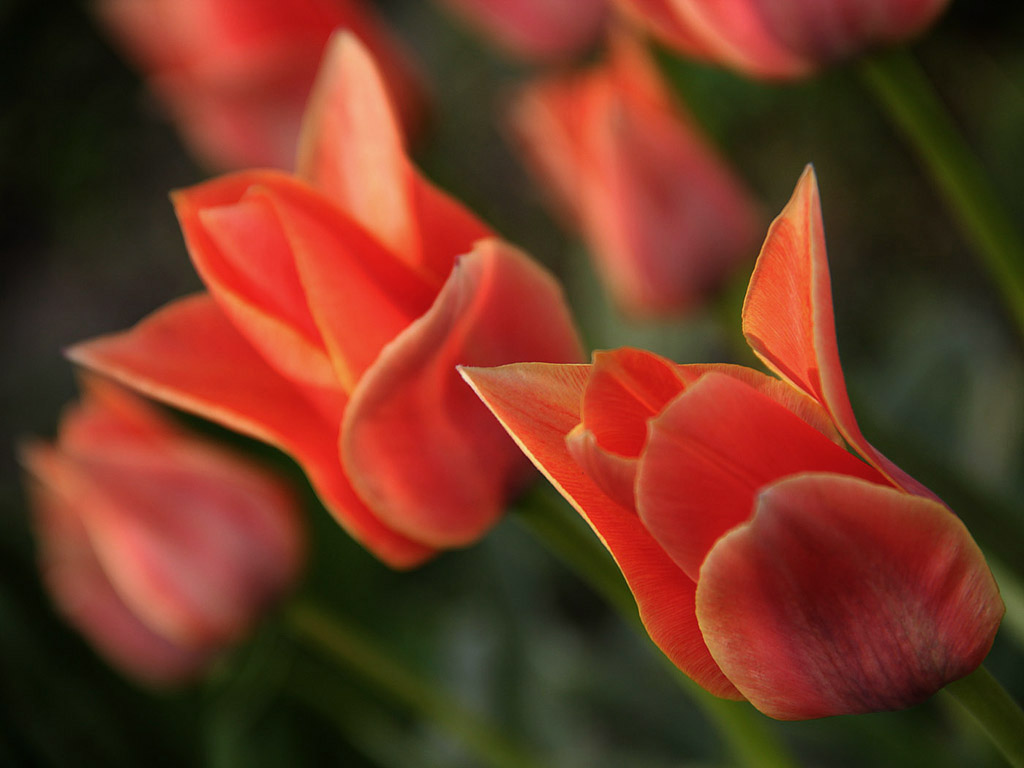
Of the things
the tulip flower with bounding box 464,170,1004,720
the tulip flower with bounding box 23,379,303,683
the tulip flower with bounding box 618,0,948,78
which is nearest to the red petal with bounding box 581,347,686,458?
the tulip flower with bounding box 464,170,1004,720

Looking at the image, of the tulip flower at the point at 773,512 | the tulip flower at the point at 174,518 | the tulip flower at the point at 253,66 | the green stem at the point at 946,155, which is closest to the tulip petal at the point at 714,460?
the tulip flower at the point at 773,512

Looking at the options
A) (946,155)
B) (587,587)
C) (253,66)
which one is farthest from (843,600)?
(587,587)

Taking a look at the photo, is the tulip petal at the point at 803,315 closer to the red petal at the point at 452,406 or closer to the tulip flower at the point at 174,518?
the red petal at the point at 452,406

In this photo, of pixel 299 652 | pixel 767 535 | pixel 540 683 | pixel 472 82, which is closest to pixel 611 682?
pixel 540 683

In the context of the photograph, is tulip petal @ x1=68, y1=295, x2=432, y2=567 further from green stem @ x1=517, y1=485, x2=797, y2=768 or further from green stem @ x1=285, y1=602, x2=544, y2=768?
green stem @ x1=285, y1=602, x2=544, y2=768

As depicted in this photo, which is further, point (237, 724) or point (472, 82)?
point (472, 82)

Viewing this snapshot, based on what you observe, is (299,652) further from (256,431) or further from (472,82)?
(472,82)
